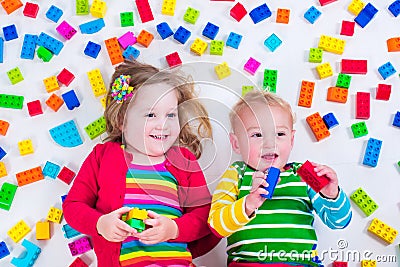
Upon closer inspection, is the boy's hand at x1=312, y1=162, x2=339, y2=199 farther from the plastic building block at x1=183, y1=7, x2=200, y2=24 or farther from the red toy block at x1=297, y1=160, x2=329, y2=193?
the plastic building block at x1=183, y1=7, x2=200, y2=24

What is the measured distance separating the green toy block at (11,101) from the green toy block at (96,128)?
0.21m

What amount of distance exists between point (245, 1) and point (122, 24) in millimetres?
369

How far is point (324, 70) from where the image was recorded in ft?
5.26

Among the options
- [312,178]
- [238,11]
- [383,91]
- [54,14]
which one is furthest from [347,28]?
[54,14]

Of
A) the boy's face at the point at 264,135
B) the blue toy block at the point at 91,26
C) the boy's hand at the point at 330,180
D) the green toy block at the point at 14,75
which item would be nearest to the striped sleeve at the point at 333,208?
the boy's hand at the point at 330,180

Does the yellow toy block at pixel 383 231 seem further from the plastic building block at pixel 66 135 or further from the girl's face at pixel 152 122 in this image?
the plastic building block at pixel 66 135

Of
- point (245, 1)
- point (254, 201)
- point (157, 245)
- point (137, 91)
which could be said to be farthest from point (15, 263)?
point (245, 1)

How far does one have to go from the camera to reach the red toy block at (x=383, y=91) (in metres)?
1.59

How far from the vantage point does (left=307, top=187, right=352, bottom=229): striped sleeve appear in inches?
52.8

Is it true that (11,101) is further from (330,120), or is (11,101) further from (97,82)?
(330,120)

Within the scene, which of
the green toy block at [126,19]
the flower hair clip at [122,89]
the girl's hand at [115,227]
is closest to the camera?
the girl's hand at [115,227]

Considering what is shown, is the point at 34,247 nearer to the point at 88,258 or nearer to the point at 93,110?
the point at 88,258

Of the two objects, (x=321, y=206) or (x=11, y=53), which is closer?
(x=321, y=206)

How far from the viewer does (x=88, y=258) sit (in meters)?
1.56
